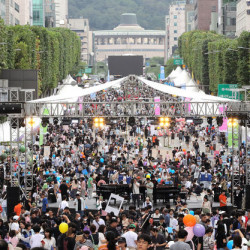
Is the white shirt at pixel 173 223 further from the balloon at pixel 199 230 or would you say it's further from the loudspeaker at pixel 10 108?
the loudspeaker at pixel 10 108

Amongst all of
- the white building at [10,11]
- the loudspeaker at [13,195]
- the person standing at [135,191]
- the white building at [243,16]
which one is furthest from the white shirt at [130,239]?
the white building at [243,16]

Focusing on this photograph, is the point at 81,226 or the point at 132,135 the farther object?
the point at 132,135

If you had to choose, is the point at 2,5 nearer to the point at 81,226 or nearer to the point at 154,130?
Answer: the point at 154,130

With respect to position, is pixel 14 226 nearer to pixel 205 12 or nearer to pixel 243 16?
pixel 243 16

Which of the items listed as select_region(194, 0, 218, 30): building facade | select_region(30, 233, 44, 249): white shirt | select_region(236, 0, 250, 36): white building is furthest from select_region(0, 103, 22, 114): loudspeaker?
select_region(194, 0, 218, 30): building facade

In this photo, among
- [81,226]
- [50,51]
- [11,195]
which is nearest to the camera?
[81,226]

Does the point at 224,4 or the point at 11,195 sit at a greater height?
the point at 224,4

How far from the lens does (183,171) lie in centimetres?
3700

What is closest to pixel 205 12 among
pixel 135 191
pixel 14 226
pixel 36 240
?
pixel 135 191

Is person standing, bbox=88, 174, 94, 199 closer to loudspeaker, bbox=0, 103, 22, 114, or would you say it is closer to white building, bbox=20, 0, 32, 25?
loudspeaker, bbox=0, 103, 22, 114

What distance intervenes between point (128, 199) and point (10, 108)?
545 cm

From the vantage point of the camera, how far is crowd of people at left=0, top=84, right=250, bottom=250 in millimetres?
17953

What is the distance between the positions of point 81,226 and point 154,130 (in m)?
36.0

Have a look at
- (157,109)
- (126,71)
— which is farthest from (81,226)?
(126,71)
